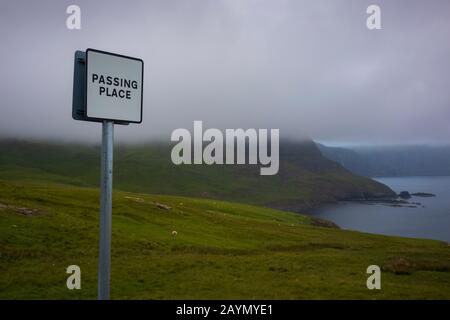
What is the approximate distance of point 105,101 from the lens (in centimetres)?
914

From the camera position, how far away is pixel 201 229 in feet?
186

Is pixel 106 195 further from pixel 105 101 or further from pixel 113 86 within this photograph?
pixel 113 86

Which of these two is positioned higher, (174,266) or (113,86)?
A: (113,86)

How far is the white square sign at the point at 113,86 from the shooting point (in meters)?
9.03

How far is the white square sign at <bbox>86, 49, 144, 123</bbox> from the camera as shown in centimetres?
903

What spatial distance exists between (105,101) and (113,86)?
392 mm

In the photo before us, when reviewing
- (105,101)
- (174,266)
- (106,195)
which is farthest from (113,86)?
(174,266)

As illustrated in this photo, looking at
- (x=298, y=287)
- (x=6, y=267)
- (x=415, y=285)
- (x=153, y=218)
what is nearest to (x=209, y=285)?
(x=298, y=287)

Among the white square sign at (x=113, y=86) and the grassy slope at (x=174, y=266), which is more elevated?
the white square sign at (x=113, y=86)

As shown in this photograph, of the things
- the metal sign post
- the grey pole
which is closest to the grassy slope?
the grey pole

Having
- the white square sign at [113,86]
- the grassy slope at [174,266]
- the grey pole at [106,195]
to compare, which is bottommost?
the grassy slope at [174,266]

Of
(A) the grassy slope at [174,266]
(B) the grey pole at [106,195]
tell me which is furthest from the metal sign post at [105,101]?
(A) the grassy slope at [174,266]

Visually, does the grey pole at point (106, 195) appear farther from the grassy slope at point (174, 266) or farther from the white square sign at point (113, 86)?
the grassy slope at point (174, 266)
